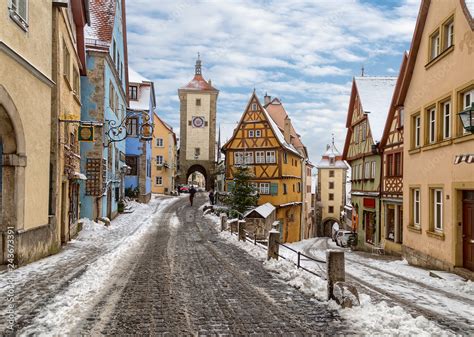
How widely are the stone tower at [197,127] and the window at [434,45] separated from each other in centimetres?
4882

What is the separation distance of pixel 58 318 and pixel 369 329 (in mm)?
4564

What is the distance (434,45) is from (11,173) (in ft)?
45.6

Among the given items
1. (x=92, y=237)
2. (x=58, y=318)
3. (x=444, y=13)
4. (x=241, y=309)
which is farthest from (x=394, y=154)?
(x=58, y=318)

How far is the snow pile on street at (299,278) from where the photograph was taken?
872 centimetres

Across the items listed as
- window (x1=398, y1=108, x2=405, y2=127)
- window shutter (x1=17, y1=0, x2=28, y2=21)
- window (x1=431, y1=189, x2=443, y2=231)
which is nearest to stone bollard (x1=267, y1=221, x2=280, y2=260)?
window (x1=431, y1=189, x2=443, y2=231)

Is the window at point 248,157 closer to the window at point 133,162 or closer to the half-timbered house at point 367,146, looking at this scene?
the half-timbered house at point 367,146

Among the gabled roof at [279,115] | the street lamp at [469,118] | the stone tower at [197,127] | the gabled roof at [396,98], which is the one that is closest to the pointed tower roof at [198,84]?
the stone tower at [197,127]

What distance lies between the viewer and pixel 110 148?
25.4m

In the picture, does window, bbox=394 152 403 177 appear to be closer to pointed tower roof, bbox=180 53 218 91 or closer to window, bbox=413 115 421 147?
window, bbox=413 115 421 147

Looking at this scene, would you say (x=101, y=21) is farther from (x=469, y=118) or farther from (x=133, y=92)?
(x=469, y=118)

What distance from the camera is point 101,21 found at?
2392 cm

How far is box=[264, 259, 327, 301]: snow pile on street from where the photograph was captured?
872 centimetres

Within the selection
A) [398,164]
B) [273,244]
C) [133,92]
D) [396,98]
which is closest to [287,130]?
[133,92]

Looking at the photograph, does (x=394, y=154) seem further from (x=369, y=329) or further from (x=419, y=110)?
(x=369, y=329)
